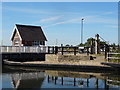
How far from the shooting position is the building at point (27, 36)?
1660 inches

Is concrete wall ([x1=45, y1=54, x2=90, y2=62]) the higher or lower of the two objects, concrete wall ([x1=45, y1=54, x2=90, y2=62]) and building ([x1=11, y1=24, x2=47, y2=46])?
the lower

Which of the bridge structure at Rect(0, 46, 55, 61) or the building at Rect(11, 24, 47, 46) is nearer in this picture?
the bridge structure at Rect(0, 46, 55, 61)

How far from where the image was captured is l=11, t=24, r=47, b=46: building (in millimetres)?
42162

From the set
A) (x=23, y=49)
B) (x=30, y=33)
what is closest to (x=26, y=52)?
(x=23, y=49)

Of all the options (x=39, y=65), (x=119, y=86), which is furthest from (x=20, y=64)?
(x=119, y=86)

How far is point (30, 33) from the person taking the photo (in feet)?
145

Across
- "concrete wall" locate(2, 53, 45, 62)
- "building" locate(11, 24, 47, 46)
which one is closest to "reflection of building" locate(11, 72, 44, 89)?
"concrete wall" locate(2, 53, 45, 62)

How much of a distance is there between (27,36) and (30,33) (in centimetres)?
140

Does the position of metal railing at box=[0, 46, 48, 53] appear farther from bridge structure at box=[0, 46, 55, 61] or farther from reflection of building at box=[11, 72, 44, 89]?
reflection of building at box=[11, 72, 44, 89]

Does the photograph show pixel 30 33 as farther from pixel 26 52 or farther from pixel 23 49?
pixel 26 52

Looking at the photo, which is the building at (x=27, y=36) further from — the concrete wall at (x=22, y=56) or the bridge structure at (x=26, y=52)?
the concrete wall at (x=22, y=56)

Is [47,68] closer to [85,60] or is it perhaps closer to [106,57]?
[85,60]

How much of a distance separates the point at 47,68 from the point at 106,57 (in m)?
6.04

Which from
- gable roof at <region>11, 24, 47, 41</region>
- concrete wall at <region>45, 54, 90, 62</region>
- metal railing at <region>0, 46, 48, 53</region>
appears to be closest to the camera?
concrete wall at <region>45, 54, 90, 62</region>
